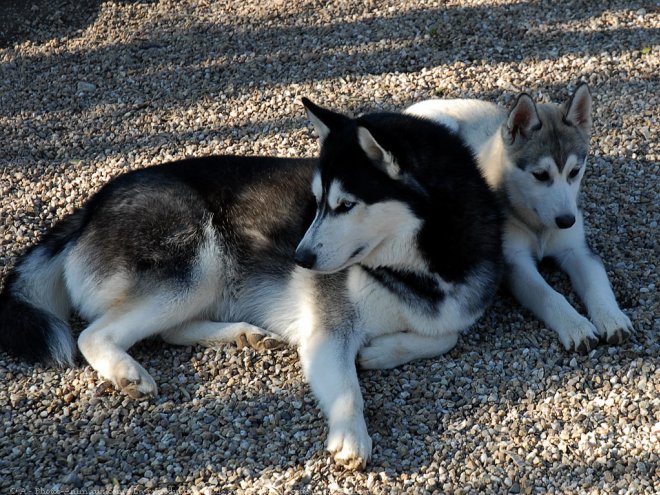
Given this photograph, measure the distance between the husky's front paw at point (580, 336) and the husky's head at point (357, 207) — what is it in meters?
1.09

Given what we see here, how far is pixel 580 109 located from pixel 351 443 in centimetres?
280

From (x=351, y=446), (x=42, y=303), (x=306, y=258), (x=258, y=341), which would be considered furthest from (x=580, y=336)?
(x=42, y=303)

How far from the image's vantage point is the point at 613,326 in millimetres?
4918

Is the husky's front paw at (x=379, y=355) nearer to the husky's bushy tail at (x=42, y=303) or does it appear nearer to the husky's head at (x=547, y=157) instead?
the husky's head at (x=547, y=157)

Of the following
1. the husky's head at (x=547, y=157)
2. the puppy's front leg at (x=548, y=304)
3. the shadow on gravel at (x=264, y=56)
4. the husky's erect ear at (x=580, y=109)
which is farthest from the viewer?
the shadow on gravel at (x=264, y=56)

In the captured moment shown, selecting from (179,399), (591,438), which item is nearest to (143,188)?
(179,399)

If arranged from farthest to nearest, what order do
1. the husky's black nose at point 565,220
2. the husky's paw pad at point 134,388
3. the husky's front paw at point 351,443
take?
the husky's black nose at point 565,220 < the husky's paw pad at point 134,388 < the husky's front paw at point 351,443

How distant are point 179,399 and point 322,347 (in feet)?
2.72

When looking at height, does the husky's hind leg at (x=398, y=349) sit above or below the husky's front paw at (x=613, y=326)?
above

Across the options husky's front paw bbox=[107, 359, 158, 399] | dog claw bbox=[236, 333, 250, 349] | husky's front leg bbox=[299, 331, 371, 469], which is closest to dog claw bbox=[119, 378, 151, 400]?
husky's front paw bbox=[107, 359, 158, 399]

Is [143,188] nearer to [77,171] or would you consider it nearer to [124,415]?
[124,415]

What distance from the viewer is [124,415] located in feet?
15.1

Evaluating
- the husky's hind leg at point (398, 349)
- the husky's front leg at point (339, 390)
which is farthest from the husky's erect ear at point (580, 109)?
the husky's front leg at point (339, 390)

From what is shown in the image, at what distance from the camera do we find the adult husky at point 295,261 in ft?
14.8
